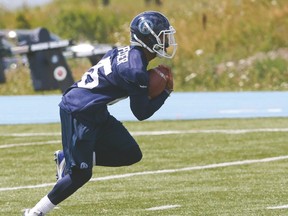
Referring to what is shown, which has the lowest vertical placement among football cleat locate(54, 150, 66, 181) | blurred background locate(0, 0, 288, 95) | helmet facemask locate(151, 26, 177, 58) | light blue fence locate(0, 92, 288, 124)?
blurred background locate(0, 0, 288, 95)

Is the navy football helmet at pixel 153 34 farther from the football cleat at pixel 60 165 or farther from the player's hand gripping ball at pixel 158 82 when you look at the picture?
the football cleat at pixel 60 165

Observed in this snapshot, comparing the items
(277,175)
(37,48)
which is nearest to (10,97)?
(37,48)

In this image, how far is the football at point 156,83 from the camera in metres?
7.99

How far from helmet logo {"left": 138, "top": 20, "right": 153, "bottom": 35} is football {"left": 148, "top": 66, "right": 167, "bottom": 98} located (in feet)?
1.00

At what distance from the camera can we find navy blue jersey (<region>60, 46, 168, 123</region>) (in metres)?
7.91

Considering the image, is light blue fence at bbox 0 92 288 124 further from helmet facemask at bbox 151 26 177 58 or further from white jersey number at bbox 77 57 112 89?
helmet facemask at bbox 151 26 177 58

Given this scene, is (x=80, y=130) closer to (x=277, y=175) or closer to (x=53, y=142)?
(x=277, y=175)

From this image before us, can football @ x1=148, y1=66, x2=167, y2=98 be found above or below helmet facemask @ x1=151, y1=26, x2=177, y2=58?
below

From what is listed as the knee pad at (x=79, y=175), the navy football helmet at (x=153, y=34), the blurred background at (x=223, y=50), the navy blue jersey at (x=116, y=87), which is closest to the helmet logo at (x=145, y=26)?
the navy football helmet at (x=153, y=34)

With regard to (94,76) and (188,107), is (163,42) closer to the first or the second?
(94,76)

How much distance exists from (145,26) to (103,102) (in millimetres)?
633

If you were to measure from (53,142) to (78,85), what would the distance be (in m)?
5.75

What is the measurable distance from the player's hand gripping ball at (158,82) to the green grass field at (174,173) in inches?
44.3

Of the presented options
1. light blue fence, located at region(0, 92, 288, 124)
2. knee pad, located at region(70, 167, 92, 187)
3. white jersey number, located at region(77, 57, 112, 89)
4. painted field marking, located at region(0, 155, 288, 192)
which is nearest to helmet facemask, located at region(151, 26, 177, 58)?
white jersey number, located at region(77, 57, 112, 89)
